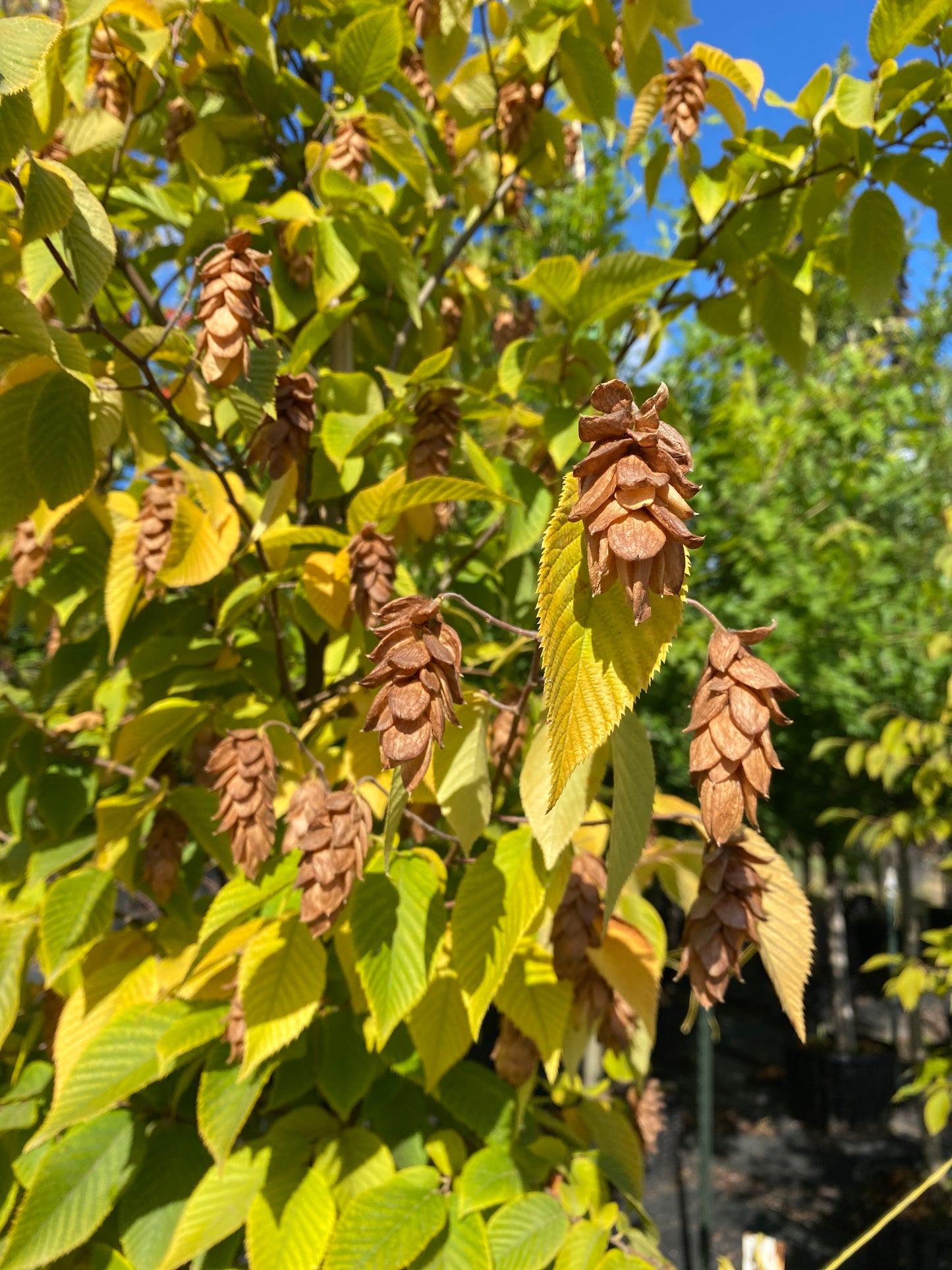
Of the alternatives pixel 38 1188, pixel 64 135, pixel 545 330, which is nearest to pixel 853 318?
pixel 545 330

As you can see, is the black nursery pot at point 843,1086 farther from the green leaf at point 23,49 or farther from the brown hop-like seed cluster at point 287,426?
the green leaf at point 23,49

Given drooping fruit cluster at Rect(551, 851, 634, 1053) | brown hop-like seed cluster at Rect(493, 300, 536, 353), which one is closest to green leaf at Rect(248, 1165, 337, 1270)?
drooping fruit cluster at Rect(551, 851, 634, 1053)

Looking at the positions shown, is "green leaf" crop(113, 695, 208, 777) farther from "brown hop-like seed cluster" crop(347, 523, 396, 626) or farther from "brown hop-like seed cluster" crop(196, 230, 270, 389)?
"brown hop-like seed cluster" crop(196, 230, 270, 389)

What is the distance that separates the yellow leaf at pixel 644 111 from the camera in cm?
120

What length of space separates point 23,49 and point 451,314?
3.49 feet

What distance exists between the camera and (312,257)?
48.1 inches

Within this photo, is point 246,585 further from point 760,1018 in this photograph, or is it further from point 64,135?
point 760,1018

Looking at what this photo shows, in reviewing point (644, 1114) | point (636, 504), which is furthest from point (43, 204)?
point (644, 1114)

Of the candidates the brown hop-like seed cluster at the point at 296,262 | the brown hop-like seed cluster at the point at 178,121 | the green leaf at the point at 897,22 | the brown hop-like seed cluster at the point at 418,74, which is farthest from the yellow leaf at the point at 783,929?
the brown hop-like seed cluster at the point at 418,74

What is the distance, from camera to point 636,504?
15.6 inches

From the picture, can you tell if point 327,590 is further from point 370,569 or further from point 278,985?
point 278,985

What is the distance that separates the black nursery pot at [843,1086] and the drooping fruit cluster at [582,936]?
3783 millimetres

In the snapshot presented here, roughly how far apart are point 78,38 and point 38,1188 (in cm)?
132

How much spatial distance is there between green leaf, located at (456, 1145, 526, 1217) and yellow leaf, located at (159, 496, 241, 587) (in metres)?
0.76
